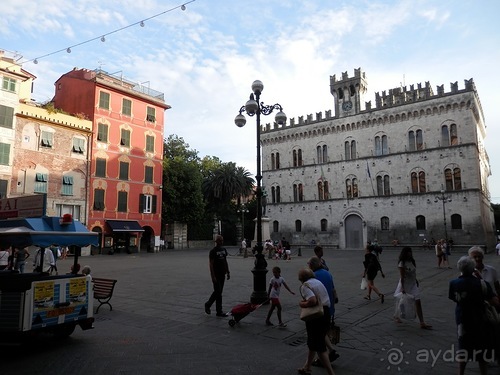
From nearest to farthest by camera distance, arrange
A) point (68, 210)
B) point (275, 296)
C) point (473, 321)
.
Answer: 1. point (473, 321)
2. point (275, 296)
3. point (68, 210)

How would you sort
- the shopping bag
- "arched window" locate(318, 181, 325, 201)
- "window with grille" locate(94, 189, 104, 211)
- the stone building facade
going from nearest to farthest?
the shopping bag, "window with grille" locate(94, 189, 104, 211), the stone building facade, "arched window" locate(318, 181, 325, 201)

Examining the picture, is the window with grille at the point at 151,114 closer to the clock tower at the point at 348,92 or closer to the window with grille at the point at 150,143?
the window with grille at the point at 150,143

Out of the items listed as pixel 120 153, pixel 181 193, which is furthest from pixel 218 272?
pixel 181 193

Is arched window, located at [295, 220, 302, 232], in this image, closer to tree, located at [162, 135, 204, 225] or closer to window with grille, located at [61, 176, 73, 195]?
tree, located at [162, 135, 204, 225]

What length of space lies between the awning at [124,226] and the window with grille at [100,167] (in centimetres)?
421

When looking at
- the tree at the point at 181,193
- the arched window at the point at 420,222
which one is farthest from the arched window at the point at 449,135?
the tree at the point at 181,193

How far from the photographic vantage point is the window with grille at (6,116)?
1042 inches

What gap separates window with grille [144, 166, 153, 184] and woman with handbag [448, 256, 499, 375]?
3441 cm

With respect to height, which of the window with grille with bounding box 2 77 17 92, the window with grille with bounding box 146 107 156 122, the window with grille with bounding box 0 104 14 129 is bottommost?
the window with grille with bounding box 0 104 14 129

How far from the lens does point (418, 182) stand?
41.0 meters

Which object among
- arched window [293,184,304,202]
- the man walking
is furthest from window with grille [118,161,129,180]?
the man walking

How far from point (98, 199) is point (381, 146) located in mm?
31512

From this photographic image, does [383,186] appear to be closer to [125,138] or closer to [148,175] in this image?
[148,175]

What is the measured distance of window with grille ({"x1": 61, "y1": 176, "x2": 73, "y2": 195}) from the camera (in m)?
30.3
